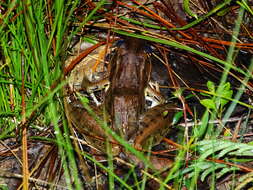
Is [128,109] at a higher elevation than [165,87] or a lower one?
lower

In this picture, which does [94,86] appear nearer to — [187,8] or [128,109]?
[128,109]

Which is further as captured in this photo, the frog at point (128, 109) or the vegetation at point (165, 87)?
the frog at point (128, 109)

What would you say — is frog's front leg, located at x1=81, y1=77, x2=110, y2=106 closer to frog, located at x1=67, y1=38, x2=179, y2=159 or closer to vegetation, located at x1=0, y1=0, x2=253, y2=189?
frog, located at x1=67, y1=38, x2=179, y2=159

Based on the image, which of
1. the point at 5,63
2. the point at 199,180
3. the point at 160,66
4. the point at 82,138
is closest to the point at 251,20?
the point at 160,66

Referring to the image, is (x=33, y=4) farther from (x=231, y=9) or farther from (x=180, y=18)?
(x=231, y=9)

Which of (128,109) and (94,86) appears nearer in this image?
(128,109)

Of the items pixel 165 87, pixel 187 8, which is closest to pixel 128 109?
pixel 165 87

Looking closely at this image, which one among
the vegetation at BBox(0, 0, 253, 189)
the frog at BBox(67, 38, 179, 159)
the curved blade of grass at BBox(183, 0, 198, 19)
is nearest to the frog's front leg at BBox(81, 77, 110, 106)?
the frog at BBox(67, 38, 179, 159)

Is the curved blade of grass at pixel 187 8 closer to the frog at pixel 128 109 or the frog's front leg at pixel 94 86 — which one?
the frog at pixel 128 109

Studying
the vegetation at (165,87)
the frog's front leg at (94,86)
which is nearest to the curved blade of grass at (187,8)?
the vegetation at (165,87)
